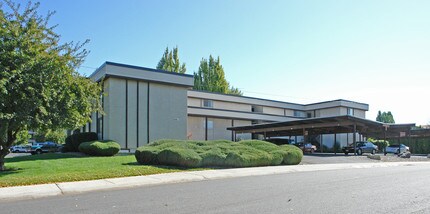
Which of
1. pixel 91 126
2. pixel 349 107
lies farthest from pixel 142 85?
pixel 349 107

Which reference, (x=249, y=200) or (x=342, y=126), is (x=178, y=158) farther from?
(x=342, y=126)

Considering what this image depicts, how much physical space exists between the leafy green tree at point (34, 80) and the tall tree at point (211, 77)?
1908 inches

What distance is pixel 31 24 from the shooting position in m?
16.0

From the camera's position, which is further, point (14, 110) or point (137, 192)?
point (14, 110)

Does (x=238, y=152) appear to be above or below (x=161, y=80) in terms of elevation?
below

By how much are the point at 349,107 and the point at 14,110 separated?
170 ft

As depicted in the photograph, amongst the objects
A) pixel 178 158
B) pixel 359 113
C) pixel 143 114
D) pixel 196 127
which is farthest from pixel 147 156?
pixel 359 113

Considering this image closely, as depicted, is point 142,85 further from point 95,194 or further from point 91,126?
point 95,194

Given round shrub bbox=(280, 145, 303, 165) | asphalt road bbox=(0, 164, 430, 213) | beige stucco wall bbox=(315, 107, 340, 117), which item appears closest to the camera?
asphalt road bbox=(0, 164, 430, 213)

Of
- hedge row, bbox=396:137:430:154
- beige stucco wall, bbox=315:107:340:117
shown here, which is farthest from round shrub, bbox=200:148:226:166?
beige stucco wall, bbox=315:107:340:117

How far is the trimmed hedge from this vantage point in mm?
18078

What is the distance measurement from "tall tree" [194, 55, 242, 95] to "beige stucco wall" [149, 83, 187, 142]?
3208 cm

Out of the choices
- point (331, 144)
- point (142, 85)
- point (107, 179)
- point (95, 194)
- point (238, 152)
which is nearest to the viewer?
point (95, 194)

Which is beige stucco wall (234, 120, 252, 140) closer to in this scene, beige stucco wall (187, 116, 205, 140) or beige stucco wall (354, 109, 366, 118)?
beige stucco wall (187, 116, 205, 140)
